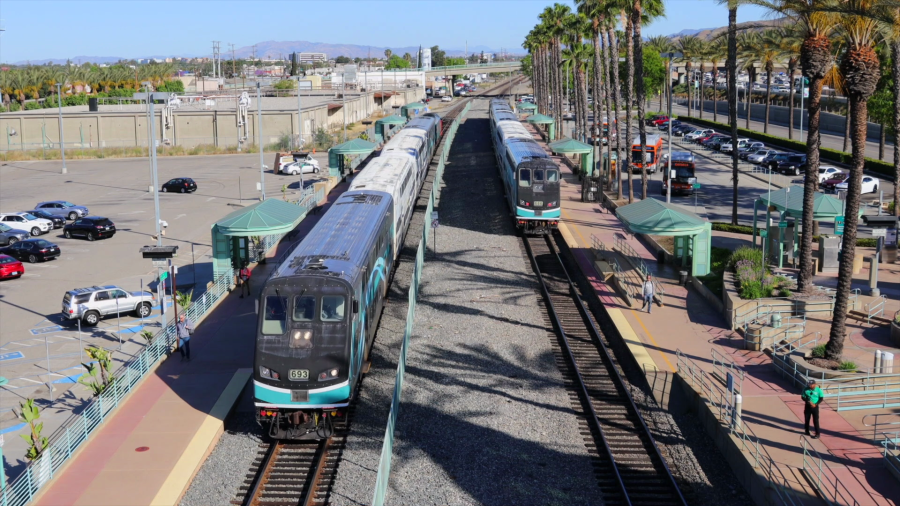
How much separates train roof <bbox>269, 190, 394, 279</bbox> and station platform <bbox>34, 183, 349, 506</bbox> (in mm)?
3814

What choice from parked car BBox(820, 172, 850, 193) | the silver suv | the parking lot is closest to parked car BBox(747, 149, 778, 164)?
parked car BBox(820, 172, 850, 193)

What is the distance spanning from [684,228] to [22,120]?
87210 mm

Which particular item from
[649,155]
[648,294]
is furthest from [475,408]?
[649,155]

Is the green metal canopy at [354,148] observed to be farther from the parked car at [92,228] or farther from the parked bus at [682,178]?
the parked bus at [682,178]

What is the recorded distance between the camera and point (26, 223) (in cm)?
4931

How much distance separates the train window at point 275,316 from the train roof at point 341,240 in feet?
2.33

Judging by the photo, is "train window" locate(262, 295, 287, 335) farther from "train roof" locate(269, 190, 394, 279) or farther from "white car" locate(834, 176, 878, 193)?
"white car" locate(834, 176, 878, 193)

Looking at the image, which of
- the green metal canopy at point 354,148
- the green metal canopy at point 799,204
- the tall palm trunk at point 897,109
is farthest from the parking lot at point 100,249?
the tall palm trunk at point 897,109

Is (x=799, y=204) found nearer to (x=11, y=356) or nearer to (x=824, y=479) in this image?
(x=824, y=479)

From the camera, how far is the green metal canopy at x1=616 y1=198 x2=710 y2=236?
2942 cm

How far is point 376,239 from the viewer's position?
79.2 ft

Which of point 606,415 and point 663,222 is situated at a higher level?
point 663,222

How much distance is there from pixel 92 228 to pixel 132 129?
5292cm

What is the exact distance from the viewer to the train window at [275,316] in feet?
61.1
